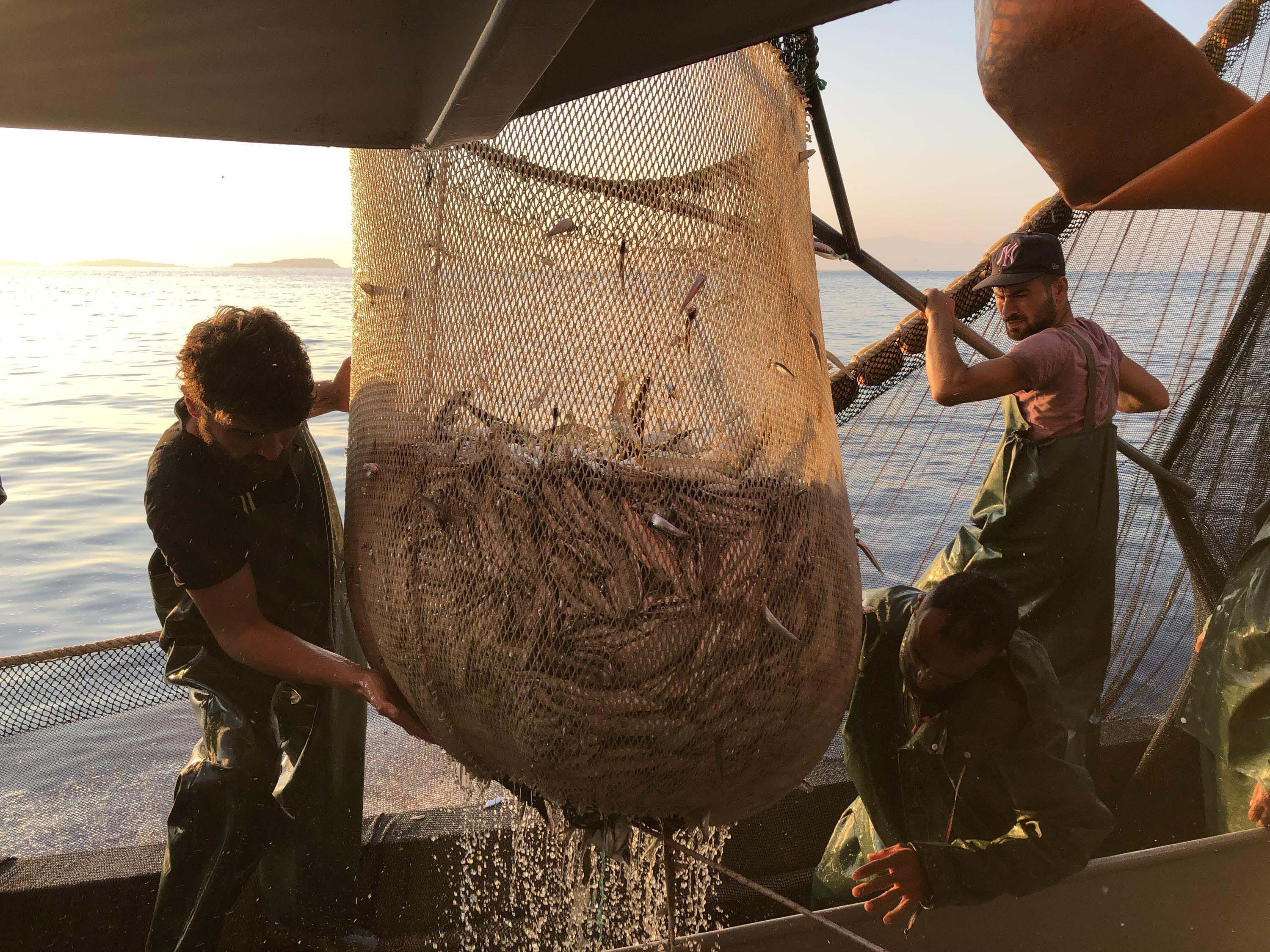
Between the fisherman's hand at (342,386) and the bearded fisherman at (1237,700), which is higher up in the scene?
the fisherman's hand at (342,386)

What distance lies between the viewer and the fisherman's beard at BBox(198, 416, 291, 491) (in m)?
1.78

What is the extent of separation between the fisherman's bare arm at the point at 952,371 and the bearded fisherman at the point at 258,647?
4.17 ft

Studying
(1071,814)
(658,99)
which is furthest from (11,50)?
(1071,814)

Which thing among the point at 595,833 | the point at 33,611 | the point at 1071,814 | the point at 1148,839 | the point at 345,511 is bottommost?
the point at 33,611

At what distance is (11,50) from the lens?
98cm

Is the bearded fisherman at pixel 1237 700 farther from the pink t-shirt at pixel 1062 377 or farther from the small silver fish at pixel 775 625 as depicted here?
the small silver fish at pixel 775 625

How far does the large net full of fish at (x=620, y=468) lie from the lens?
3.97 ft

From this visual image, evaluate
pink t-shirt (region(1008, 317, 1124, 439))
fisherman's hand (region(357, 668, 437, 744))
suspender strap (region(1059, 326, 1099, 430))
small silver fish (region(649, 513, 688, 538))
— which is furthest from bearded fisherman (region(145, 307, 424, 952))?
suspender strap (region(1059, 326, 1099, 430))

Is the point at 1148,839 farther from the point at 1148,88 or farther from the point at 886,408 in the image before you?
the point at 1148,88

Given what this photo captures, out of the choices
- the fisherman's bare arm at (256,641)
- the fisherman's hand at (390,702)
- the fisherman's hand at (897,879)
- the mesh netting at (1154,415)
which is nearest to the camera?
the fisherman's hand at (390,702)

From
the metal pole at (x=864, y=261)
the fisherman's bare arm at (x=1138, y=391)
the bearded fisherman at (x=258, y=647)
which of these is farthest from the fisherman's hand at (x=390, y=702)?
the fisherman's bare arm at (x=1138, y=391)

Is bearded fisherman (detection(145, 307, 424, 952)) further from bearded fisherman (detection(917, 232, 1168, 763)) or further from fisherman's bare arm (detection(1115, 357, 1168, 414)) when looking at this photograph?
fisherman's bare arm (detection(1115, 357, 1168, 414))

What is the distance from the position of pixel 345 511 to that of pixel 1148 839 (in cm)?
265

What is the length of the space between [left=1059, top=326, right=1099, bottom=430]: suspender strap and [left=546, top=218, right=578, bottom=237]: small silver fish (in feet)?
4.71
